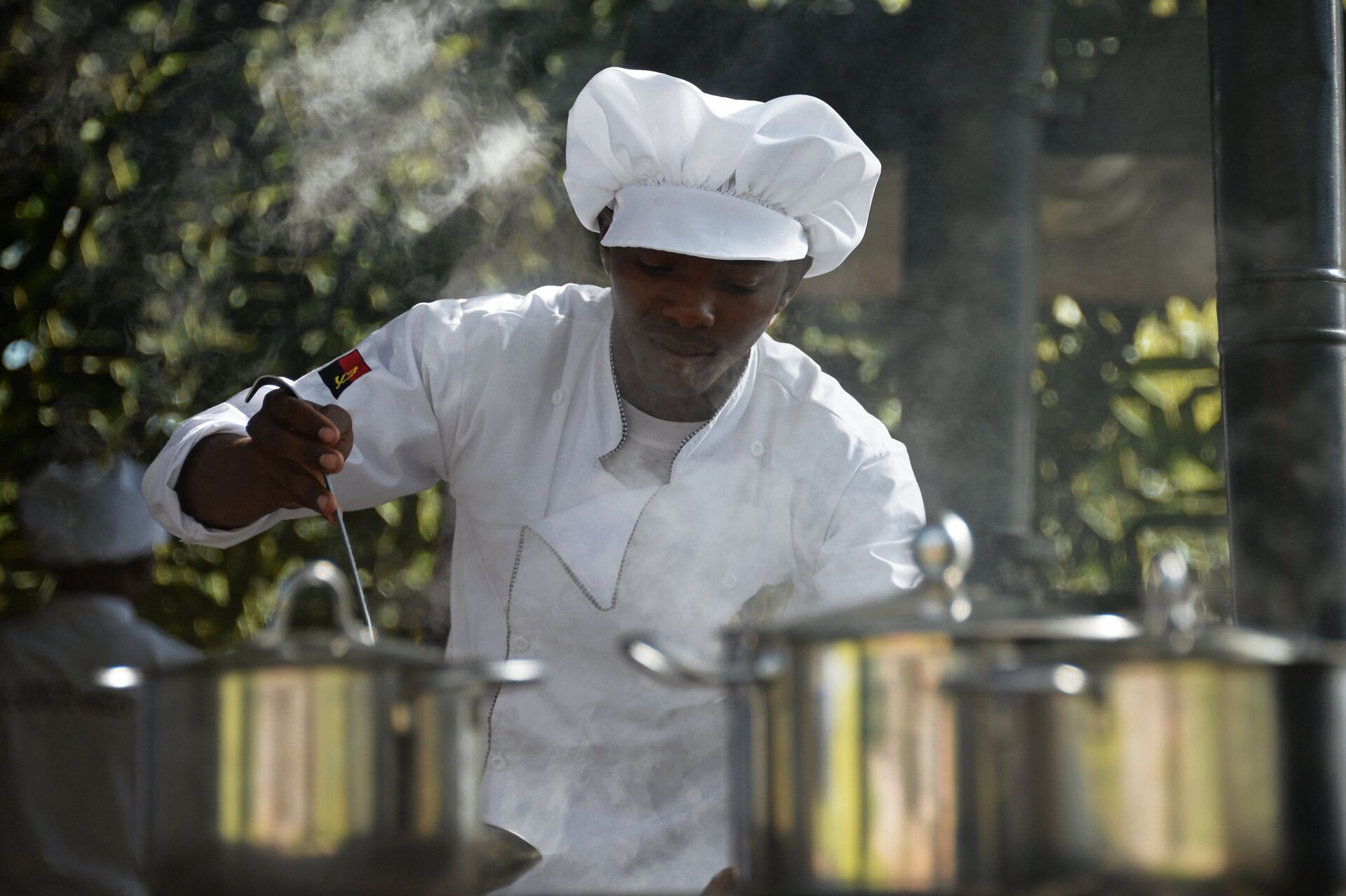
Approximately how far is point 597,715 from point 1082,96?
272 cm

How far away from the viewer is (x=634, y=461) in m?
2.60

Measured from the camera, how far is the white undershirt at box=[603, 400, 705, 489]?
2.59 metres

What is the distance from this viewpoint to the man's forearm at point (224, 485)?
83.8 inches

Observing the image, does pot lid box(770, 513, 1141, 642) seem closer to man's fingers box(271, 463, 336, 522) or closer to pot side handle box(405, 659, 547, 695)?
pot side handle box(405, 659, 547, 695)

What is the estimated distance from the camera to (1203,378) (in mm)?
4566

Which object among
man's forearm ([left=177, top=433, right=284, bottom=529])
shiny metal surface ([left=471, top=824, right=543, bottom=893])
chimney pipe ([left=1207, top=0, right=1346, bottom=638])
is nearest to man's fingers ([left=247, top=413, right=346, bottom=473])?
man's forearm ([left=177, top=433, right=284, bottom=529])

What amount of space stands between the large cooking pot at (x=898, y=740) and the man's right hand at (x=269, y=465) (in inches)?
33.8

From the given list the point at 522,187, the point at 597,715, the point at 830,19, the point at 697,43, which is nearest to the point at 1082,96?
the point at 830,19

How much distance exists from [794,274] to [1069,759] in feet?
4.89

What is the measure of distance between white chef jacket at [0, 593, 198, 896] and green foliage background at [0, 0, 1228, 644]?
712mm

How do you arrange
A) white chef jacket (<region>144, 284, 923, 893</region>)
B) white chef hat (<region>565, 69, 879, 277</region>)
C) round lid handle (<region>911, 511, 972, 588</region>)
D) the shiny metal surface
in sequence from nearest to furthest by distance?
round lid handle (<region>911, 511, 972, 588</region>) → the shiny metal surface → white chef hat (<region>565, 69, 879, 277</region>) → white chef jacket (<region>144, 284, 923, 893</region>)

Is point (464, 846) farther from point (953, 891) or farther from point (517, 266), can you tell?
point (517, 266)

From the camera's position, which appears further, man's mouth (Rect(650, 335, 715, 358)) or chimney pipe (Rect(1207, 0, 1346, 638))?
chimney pipe (Rect(1207, 0, 1346, 638))

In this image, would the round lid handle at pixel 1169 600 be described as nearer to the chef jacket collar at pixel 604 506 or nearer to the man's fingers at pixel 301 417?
the man's fingers at pixel 301 417
